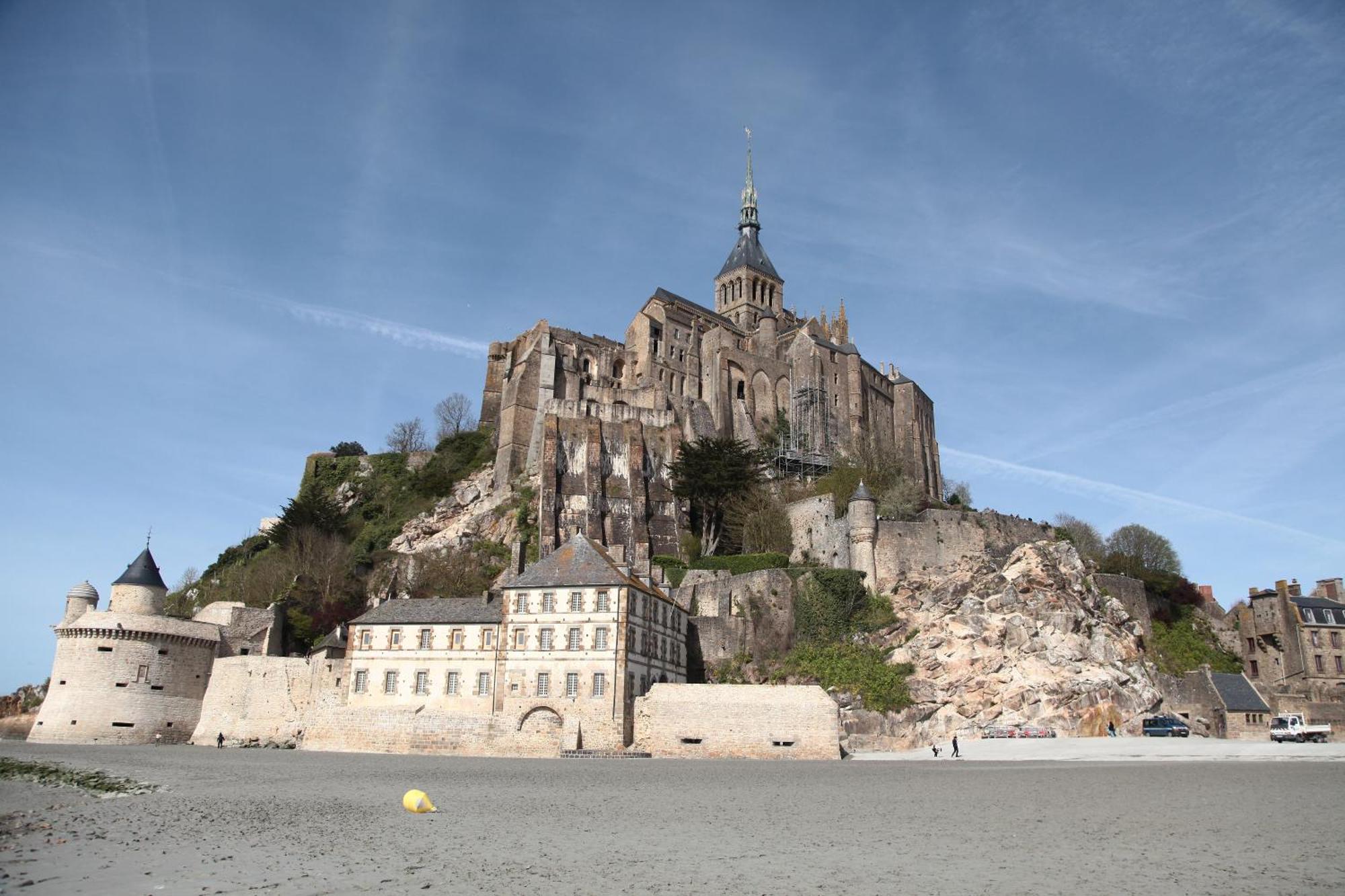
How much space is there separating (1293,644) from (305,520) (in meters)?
49.0

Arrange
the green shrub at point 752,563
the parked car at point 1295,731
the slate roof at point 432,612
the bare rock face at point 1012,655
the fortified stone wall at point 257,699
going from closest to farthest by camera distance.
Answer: the parked car at point 1295,731
the bare rock face at point 1012,655
the slate roof at point 432,612
the fortified stone wall at point 257,699
the green shrub at point 752,563

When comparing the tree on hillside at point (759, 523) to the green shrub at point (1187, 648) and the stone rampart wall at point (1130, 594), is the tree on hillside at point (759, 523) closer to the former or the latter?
the stone rampart wall at point (1130, 594)

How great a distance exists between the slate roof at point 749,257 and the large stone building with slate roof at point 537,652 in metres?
56.2

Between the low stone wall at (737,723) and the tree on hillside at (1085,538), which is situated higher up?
the tree on hillside at (1085,538)

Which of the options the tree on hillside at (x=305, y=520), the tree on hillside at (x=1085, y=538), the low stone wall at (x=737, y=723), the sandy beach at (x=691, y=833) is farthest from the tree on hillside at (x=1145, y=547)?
the tree on hillside at (x=305, y=520)

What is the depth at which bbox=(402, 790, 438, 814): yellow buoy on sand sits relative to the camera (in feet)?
51.4

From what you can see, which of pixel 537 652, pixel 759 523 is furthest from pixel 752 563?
pixel 537 652

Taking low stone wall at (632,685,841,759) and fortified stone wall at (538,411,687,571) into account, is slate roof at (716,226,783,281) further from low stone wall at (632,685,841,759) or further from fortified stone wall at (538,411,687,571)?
low stone wall at (632,685,841,759)

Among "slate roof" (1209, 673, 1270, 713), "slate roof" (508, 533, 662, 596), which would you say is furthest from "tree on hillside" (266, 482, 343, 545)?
"slate roof" (1209, 673, 1270, 713)

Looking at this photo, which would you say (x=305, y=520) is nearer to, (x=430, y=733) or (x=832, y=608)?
(x=430, y=733)

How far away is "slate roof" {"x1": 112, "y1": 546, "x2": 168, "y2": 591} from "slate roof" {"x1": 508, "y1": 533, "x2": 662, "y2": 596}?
17.0 m

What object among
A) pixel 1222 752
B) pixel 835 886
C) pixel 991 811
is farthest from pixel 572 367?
pixel 835 886

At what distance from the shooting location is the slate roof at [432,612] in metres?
34.6

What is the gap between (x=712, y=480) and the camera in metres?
49.8
